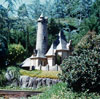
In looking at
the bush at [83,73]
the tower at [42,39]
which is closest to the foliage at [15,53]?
the tower at [42,39]

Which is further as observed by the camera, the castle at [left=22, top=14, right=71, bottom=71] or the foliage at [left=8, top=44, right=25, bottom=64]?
the castle at [left=22, top=14, right=71, bottom=71]

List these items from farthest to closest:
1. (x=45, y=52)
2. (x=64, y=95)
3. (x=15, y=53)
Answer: (x=45, y=52)
(x=15, y=53)
(x=64, y=95)

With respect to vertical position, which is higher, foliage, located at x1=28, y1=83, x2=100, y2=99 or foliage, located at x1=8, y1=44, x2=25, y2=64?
foliage, located at x1=8, y1=44, x2=25, y2=64

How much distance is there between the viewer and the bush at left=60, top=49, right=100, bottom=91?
10.6 meters

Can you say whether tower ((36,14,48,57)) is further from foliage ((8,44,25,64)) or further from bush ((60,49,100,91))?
bush ((60,49,100,91))

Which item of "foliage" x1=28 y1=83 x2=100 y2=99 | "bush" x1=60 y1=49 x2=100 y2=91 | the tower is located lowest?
"foliage" x1=28 y1=83 x2=100 y2=99

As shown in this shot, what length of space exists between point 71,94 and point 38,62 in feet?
58.9

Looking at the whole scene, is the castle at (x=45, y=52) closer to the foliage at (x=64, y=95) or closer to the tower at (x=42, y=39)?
the tower at (x=42, y=39)

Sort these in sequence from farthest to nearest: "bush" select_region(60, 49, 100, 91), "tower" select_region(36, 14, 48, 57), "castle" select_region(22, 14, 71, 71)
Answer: "tower" select_region(36, 14, 48, 57)
"castle" select_region(22, 14, 71, 71)
"bush" select_region(60, 49, 100, 91)

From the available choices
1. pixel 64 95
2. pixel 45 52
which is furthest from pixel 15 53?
pixel 64 95

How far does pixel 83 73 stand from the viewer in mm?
10664

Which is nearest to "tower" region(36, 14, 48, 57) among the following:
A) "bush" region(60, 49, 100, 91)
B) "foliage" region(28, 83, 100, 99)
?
"bush" region(60, 49, 100, 91)

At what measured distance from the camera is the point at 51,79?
22047 millimetres

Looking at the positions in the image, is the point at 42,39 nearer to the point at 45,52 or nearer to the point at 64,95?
the point at 45,52
